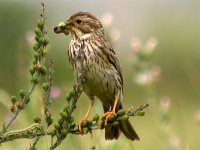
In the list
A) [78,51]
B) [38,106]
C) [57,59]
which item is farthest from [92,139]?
[57,59]

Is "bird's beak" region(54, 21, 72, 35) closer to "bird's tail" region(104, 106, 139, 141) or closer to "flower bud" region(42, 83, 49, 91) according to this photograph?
"bird's tail" region(104, 106, 139, 141)

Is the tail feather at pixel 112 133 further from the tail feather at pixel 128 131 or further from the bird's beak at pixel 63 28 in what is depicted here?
the bird's beak at pixel 63 28

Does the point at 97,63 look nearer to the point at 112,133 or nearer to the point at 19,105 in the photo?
the point at 112,133

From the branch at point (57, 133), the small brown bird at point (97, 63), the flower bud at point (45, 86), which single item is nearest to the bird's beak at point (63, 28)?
the small brown bird at point (97, 63)

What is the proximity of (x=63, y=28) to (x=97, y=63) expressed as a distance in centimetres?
47

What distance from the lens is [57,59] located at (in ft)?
61.4

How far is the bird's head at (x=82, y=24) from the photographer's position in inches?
257

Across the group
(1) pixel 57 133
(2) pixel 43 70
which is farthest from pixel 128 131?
(2) pixel 43 70

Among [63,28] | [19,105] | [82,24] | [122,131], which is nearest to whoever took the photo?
[19,105]

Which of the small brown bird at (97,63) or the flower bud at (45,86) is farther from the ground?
the small brown bird at (97,63)

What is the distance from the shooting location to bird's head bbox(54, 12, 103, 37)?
653 cm

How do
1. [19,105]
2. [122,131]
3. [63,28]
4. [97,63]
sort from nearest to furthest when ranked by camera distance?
[19,105] < [63,28] < [97,63] < [122,131]

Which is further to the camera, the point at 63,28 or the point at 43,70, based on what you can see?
the point at 63,28

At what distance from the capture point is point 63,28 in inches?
237
